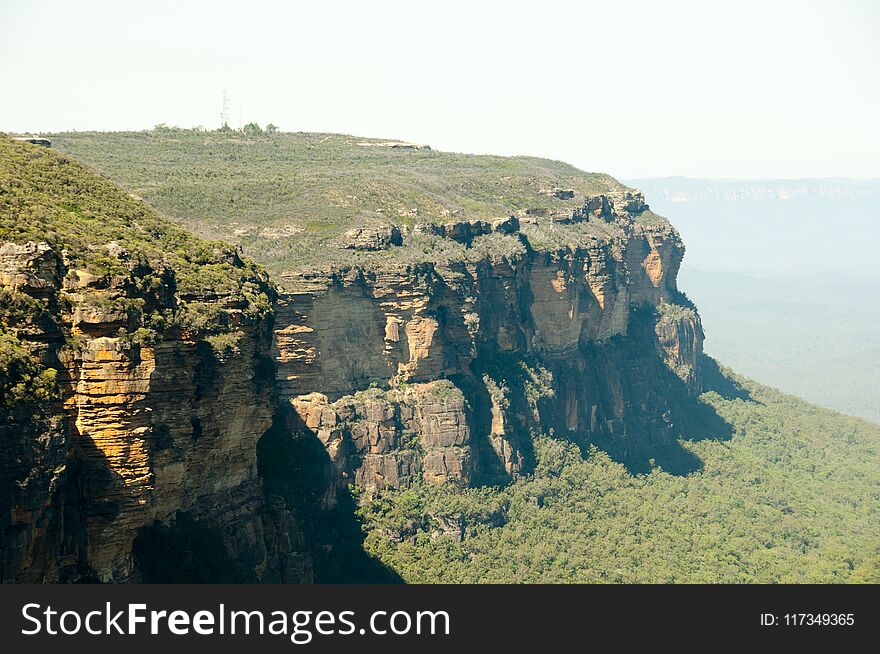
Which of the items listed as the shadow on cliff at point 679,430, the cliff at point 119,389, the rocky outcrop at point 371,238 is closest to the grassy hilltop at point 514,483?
the rocky outcrop at point 371,238

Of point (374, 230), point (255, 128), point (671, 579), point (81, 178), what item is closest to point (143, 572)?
point (81, 178)

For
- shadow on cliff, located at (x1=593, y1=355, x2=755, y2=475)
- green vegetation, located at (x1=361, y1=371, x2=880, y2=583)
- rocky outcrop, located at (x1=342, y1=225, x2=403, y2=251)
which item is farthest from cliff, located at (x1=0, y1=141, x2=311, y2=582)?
shadow on cliff, located at (x1=593, y1=355, x2=755, y2=475)

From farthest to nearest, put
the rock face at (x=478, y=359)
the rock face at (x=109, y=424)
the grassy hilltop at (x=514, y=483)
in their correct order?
1. the grassy hilltop at (x=514, y=483)
2. the rock face at (x=478, y=359)
3. the rock face at (x=109, y=424)

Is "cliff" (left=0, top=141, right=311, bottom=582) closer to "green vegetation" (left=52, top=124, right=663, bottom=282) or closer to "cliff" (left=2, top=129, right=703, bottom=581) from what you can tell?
"cliff" (left=2, top=129, right=703, bottom=581)

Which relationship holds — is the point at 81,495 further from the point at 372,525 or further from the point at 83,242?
the point at 372,525

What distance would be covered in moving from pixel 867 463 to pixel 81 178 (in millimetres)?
92068

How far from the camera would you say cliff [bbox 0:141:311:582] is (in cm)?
4412

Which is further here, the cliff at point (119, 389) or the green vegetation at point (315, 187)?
the green vegetation at point (315, 187)

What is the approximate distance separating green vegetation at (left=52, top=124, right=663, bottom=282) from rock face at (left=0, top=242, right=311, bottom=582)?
2545 cm

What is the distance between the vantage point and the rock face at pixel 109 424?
43.9m

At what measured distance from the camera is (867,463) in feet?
425

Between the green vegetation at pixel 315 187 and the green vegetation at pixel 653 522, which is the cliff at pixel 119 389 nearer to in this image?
the green vegetation at pixel 315 187

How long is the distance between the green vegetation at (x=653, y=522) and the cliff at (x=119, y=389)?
79.7 ft

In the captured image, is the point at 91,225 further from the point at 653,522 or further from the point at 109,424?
the point at 653,522
